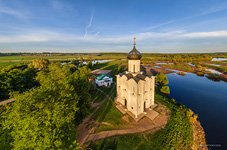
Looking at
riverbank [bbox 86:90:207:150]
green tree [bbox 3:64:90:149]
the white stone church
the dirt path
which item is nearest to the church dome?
the white stone church

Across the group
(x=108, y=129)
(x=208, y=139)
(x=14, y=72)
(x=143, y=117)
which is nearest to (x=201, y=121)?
(x=208, y=139)

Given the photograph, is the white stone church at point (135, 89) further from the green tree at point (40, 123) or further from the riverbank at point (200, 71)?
the riverbank at point (200, 71)

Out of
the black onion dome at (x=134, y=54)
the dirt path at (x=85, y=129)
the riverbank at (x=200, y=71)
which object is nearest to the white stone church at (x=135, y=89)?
the black onion dome at (x=134, y=54)

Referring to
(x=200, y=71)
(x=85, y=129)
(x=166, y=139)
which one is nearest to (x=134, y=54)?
(x=166, y=139)

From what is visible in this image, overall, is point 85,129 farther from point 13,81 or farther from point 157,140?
point 13,81

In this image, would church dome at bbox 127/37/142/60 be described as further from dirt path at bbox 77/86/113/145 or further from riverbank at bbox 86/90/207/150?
dirt path at bbox 77/86/113/145
